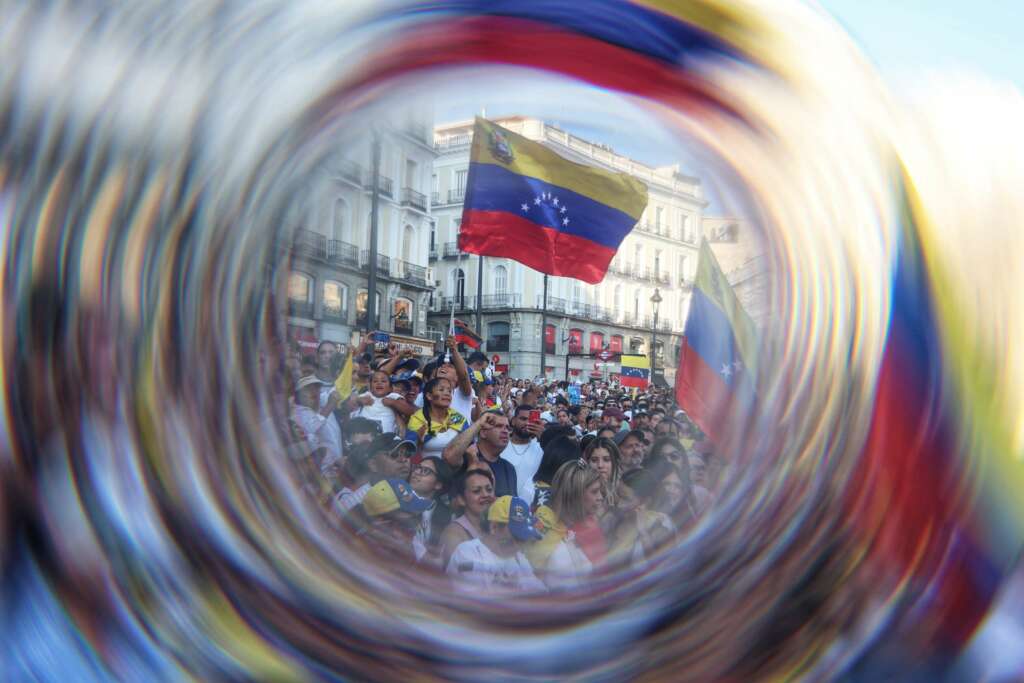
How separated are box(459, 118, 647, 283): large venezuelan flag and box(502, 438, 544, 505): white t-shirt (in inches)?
57.1

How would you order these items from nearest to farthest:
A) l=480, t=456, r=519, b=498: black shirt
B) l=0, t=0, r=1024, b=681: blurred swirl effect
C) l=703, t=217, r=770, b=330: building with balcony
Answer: l=0, t=0, r=1024, b=681: blurred swirl effect < l=703, t=217, r=770, b=330: building with balcony < l=480, t=456, r=519, b=498: black shirt

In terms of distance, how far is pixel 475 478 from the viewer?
366cm

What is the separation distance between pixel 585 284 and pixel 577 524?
20.4ft

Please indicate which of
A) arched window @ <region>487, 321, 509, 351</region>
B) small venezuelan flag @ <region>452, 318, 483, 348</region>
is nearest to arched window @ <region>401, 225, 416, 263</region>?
small venezuelan flag @ <region>452, 318, 483, 348</region>

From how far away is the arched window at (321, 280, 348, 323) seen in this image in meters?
4.78

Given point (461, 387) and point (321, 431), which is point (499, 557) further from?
point (461, 387)

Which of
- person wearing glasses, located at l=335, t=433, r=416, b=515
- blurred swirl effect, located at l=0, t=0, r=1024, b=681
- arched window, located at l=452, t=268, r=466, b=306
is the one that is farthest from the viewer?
arched window, located at l=452, t=268, r=466, b=306

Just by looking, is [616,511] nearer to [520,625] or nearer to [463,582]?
[463,582]

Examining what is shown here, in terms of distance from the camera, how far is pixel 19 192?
201 centimetres

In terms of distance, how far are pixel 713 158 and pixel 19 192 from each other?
7.14ft

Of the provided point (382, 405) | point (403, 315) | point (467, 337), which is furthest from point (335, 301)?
point (467, 337)

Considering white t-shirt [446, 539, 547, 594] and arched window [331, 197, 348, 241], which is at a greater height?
arched window [331, 197, 348, 241]

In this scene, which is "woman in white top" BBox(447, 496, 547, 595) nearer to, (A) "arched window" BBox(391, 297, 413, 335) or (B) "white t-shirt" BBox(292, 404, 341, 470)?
(B) "white t-shirt" BBox(292, 404, 341, 470)

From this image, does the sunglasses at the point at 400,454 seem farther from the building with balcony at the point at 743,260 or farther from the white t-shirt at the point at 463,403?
the building with balcony at the point at 743,260
